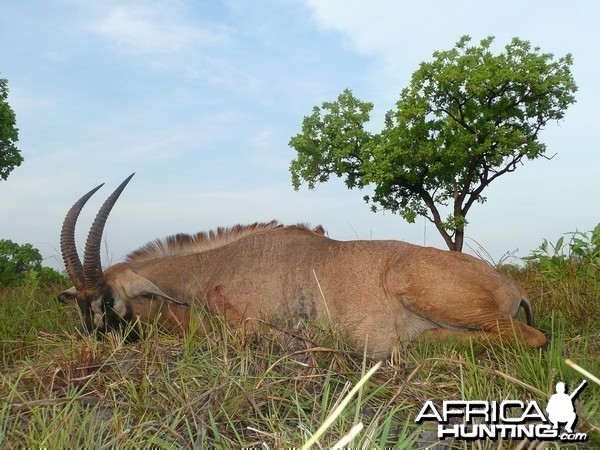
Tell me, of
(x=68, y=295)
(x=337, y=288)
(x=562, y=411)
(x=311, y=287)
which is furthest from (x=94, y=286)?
(x=562, y=411)

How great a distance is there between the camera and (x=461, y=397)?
4008 mm

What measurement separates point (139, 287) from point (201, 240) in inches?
45.9

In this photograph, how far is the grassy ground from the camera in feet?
11.2

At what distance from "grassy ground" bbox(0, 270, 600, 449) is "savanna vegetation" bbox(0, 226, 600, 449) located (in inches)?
0.4

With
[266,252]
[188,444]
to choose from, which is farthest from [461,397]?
[266,252]

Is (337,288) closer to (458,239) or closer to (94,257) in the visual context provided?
(94,257)

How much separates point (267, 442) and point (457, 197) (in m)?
31.8

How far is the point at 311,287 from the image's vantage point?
A: 671cm

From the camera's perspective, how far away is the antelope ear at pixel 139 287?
6.85 meters
